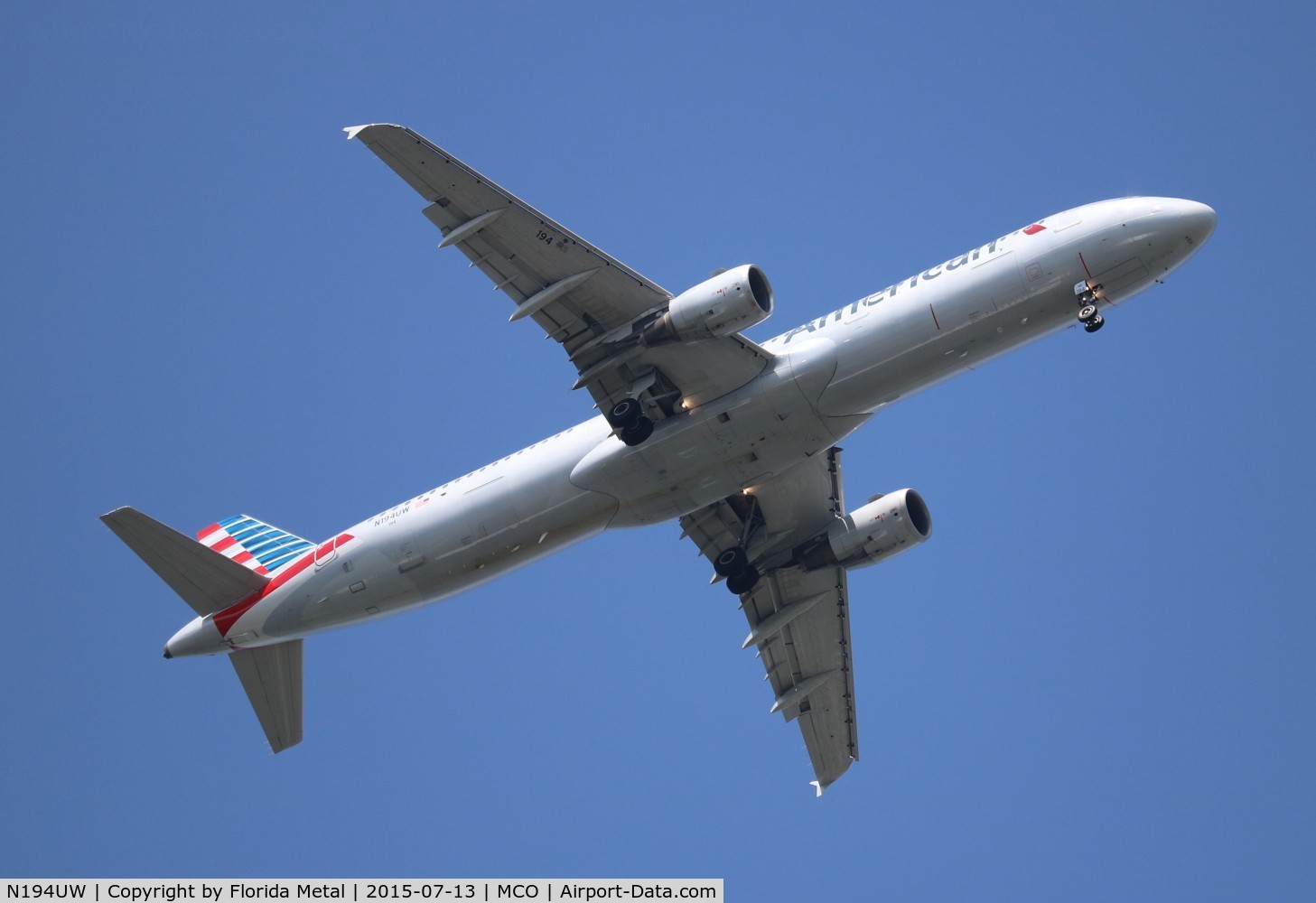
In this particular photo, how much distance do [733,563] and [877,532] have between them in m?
4.99

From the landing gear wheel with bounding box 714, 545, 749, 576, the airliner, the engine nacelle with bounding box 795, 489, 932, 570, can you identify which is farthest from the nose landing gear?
the landing gear wheel with bounding box 714, 545, 749, 576

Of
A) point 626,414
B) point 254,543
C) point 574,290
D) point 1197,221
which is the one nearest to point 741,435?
point 626,414

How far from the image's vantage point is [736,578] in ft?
171

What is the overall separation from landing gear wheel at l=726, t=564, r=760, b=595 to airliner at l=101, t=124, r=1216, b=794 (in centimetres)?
7

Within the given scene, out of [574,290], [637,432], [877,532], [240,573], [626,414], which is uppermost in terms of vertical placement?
[574,290]

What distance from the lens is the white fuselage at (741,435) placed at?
43.3 meters

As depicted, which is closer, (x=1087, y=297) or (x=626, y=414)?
(x=1087, y=297)

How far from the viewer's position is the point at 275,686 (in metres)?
50.8

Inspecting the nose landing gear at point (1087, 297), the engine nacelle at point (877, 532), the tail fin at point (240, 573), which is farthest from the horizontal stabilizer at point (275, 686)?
the nose landing gear at point (1087, 297)

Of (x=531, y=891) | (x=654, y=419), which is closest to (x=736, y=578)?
(x=654, y=419)

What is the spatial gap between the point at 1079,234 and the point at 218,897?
98.9ft

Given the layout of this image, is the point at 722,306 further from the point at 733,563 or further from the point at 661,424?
the point at 733,563

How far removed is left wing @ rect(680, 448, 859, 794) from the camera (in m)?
51.7
